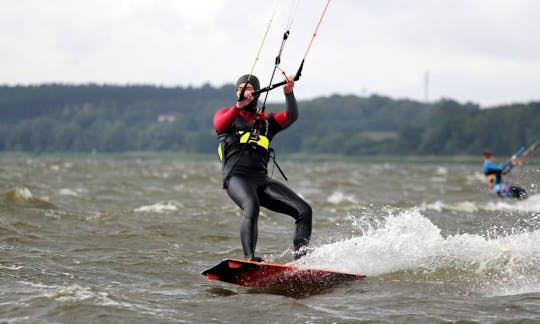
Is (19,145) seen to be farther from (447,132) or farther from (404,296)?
(404,296)

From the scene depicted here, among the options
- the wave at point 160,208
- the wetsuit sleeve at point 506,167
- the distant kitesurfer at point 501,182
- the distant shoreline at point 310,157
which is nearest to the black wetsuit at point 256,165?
the wave at point 160,208

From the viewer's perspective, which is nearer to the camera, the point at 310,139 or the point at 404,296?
the point at 404,296

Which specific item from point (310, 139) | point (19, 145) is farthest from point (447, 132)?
point (19, 145)

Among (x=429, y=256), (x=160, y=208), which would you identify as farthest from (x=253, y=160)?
(x=160, y=208)

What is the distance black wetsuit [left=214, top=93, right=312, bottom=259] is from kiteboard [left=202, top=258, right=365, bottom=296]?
37cm

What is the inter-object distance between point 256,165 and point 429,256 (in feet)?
7.62

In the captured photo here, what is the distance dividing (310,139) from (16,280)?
557ft

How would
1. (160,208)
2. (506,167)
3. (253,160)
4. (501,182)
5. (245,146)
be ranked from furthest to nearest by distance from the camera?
(506,167) → (501,182) → (160,208) → (253,160) → (245,146)

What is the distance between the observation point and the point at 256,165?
30.7 ft

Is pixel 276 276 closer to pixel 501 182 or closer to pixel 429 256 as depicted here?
pixel 429 256

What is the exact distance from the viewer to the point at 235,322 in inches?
281

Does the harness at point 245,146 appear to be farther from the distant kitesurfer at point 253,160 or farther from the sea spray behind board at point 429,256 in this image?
the sea spray behind board at point 429,256

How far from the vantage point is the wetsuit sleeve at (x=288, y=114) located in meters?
9.10

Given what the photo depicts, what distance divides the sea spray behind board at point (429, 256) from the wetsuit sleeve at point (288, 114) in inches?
54.3
